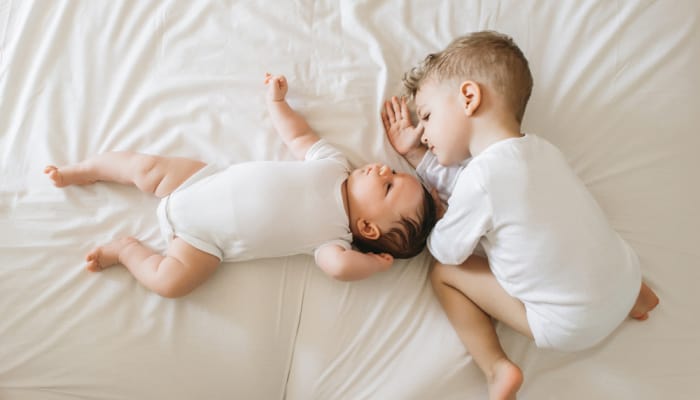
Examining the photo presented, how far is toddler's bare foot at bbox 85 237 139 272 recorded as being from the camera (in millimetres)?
1007

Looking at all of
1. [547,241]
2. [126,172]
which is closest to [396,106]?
[547,241]

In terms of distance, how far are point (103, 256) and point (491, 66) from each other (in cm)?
83

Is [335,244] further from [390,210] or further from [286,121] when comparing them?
[286,121]

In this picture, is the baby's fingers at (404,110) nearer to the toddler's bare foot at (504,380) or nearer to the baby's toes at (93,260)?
the toddler's bare foot at (504,380)

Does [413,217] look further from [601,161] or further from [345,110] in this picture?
[601,161]

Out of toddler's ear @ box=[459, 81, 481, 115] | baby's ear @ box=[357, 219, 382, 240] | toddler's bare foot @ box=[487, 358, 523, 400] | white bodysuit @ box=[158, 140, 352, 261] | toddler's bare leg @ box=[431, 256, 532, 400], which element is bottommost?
toddler's bare foot @ box=[487, 358, 523, 400]

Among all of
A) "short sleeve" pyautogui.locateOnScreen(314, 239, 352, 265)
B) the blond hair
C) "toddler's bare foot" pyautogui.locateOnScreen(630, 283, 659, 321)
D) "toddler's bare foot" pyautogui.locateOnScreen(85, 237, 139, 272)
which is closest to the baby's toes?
"toddler's bare foot" pyautogui.locateOnScreen(85, 237, 139, 272)

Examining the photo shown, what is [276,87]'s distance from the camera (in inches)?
43.8

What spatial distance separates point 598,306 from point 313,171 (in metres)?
0.59

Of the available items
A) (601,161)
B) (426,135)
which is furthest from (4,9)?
(601,161)

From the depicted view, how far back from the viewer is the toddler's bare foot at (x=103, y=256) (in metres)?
1.01

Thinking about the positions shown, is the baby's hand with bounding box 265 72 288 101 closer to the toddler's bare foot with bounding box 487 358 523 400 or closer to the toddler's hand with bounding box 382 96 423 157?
the toddler's hand with bounding box 382 96 423 157

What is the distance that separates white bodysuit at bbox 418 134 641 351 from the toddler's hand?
0.58 feet

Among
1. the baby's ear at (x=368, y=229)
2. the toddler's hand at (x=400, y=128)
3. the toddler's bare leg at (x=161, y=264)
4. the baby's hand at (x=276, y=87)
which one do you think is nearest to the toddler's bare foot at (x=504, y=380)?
the baby's ear at (x=368, y=229)
